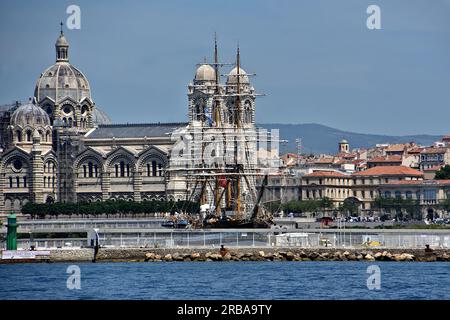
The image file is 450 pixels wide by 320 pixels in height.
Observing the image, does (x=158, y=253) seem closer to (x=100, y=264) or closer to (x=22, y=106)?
(x=100, y=264)

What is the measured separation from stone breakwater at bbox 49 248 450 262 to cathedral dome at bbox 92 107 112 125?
301 feet

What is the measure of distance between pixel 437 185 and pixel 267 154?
1667 inches

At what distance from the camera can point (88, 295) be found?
44.6m

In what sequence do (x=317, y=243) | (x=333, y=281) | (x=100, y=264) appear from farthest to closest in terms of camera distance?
(x=317, y=243)
(x=100, y=264)
(x=333, y=281)

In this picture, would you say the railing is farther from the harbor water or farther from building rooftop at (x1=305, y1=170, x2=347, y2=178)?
building rooftop at (x1=305, y1=170, x2=347, y2=178)

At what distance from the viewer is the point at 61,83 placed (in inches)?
6024

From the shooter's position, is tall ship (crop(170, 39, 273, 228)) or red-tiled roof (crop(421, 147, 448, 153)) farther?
red-tiled roof (crop(421, 147, 448, 153))

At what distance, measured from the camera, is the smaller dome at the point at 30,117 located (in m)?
145

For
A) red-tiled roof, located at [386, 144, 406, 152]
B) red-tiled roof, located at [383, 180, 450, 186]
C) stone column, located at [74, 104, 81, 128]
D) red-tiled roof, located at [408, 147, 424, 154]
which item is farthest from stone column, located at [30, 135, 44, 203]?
red-tiled roof, located at [386, 144, 406, 152]

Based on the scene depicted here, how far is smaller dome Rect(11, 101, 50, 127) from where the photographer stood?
5723 inches

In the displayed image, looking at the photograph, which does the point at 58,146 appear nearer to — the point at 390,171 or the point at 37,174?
the point at 37,174

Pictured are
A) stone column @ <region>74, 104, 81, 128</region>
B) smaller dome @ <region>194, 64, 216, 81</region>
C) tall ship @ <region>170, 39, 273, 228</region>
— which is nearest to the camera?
tall ship @ <region>170, 39, 273, 228</region>

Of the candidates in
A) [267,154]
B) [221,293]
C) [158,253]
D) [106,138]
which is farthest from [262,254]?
[106,138]
